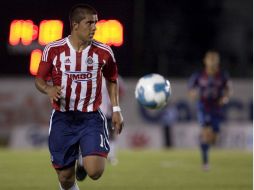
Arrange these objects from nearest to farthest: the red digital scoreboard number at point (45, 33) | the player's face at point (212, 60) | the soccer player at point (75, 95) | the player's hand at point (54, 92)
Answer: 1. the player's hand at point (54, 92)
2. the soccer player at point (75, 95)
3. the player's face at point (212, 60)
4. the red digital scoreboard number at point (45, 33)

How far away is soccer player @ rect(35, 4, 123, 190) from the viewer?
769cm

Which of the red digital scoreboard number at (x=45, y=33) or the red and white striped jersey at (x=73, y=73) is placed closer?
the red and white striped jersey at (x=73, y=73)

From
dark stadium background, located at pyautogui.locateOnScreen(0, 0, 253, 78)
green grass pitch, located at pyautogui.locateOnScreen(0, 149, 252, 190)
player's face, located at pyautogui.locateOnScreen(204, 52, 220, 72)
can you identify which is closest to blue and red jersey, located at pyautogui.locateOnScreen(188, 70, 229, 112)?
player's face, located at pyautogui.locateOnScreen(204, 52, 220, 72)

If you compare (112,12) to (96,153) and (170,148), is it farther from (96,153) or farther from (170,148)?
(96,153)

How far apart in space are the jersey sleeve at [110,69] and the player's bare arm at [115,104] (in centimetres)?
5

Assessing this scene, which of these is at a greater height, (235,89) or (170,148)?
(235,89)

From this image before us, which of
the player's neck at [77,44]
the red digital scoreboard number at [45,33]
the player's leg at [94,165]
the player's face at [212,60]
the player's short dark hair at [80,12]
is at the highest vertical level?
the red digital scoreboard number at [45,33]

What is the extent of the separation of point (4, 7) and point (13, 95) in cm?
357

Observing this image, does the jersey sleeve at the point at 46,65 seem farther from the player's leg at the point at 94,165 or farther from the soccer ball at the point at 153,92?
the soccer ball at the point at 153,92

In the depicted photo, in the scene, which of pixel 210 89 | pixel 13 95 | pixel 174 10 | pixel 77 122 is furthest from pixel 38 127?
pixel 77 122

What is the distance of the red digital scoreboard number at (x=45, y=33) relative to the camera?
684 inches

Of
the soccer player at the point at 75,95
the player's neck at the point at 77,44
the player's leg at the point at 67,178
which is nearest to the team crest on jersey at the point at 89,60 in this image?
the soccer player at the point at 75,95

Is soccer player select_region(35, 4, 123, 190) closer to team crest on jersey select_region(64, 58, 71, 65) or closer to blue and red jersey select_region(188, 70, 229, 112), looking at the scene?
team crest on jersey select_region(64, 58, 71, 65)

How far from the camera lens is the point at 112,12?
1828 centimetres
